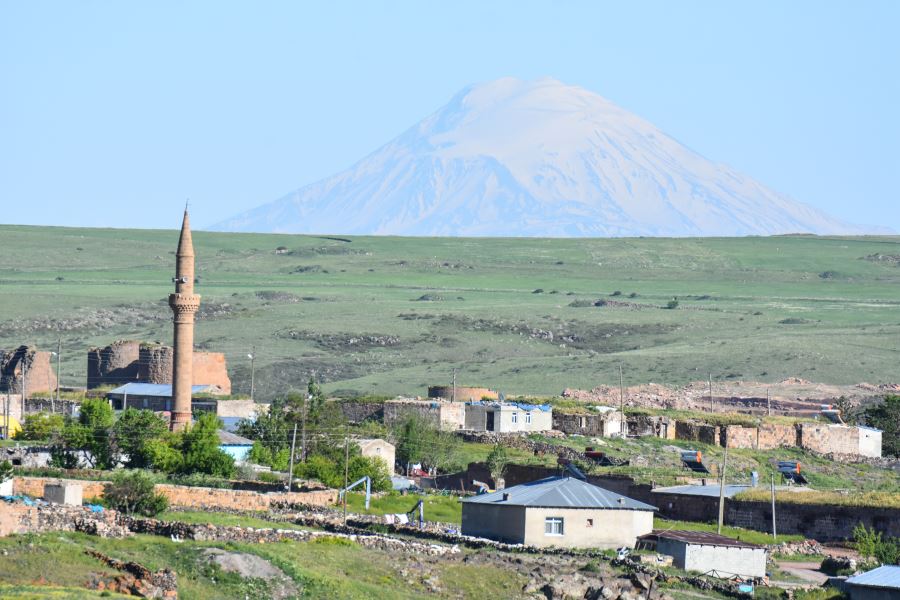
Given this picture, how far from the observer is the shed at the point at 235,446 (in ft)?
189

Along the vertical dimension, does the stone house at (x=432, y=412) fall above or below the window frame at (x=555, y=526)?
above

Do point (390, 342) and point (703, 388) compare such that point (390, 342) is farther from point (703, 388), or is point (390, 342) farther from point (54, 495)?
point (54, 495)

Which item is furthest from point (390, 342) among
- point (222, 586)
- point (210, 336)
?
point (222, 586)

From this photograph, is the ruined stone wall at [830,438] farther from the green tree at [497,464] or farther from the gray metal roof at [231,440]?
the gray metal roof at [231,440]

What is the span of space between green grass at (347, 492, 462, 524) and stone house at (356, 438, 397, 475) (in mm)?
7380

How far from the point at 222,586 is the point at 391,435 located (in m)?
34.0

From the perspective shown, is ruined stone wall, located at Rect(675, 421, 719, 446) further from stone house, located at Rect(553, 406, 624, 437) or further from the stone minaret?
the stone minaret

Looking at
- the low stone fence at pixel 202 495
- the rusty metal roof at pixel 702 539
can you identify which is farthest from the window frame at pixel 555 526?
the low stone fence at pixel 202 495

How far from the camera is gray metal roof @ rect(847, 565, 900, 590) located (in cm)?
3525

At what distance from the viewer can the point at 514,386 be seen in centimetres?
10056

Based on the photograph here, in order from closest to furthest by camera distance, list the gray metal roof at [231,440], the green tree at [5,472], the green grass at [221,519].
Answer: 1. the green grass at [221,519]
2. the green tree at [5,472]
3. the gray metal roof at [231,440]

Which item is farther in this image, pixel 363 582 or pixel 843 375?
pixel 843 375

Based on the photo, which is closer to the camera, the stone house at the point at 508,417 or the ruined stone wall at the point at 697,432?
the ruined stone wall at the point at 697,432

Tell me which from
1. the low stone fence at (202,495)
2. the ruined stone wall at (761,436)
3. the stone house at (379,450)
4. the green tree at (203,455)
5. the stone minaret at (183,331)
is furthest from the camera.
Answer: the ruined stone wall at (761,436)
